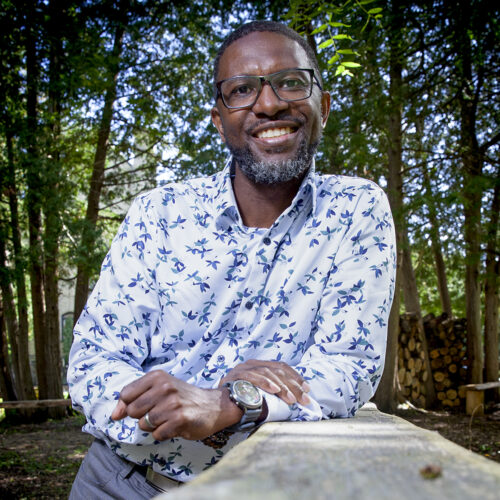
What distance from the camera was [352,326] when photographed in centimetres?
173

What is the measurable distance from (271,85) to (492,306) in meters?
9.35

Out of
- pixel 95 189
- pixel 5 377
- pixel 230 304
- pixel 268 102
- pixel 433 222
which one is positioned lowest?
pixel 5 377

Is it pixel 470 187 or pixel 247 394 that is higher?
pixel 470 187

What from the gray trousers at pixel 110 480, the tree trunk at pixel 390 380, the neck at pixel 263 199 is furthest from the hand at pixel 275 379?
the tree trunk at pixel 390 380

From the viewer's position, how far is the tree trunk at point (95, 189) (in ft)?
30.5

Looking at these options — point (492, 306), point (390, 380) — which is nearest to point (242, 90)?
point (390, 380)

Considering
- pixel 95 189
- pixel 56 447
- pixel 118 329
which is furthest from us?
pixel 95 189

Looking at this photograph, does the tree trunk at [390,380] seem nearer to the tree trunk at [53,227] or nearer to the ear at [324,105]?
the tree trunk at [53,227]

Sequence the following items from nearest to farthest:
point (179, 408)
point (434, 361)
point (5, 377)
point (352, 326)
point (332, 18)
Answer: point (179, 408) < point (352, 326) < point (332, 18) < point (5, 377) < point (434, 361)

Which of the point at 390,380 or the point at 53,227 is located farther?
the point at 390,380

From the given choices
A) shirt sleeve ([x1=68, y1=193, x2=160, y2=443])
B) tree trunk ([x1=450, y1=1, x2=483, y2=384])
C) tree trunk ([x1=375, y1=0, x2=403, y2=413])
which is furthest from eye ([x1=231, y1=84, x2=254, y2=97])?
tree trunk ([x1=375, y1=0, x2=403, y2=413])

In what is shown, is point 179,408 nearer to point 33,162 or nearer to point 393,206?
point 33,162

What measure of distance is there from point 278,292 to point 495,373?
10.2 metres

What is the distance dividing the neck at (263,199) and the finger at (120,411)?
3.02 ft
